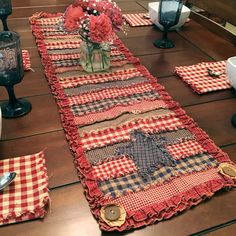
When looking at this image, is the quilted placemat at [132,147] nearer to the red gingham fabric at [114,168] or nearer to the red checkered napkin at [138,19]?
the red gingham fabric at [114,168]

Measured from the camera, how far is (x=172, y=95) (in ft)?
3.28

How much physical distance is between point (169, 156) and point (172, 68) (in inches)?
19.2

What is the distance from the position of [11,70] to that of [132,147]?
1.25ft

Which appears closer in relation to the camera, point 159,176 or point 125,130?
point 159,176

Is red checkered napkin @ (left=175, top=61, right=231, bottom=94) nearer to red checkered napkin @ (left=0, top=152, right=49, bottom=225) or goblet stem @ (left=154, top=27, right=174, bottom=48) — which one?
goblet stem @ (left=154, top=27, right=174, bottom=48)

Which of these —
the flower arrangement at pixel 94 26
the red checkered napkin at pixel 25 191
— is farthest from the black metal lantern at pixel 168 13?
the red checkered napkin at pixel 25 191

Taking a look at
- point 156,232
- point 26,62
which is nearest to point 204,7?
point 26,62

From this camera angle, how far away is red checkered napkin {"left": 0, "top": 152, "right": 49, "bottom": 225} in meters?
0.59

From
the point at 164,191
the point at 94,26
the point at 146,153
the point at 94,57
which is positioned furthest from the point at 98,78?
the point at 164,191

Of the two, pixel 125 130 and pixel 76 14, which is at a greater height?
pixel 76 14

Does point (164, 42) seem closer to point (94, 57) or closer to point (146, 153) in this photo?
point (94, 57)

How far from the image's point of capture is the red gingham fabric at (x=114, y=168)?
0.69 metres

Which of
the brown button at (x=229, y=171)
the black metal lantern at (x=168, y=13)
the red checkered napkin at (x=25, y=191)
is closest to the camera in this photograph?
the red checkered napkin at (x=25, y=191)

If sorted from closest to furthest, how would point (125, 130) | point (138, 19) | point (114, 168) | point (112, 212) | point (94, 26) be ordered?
point (112, 212) → point (114, 168) → point (125, 130) → point (94, 26) → point (138, 19)
